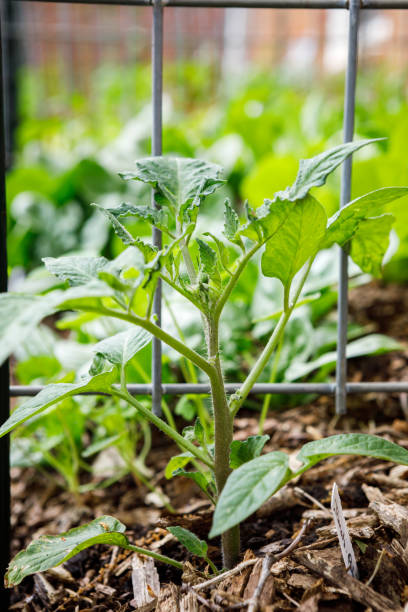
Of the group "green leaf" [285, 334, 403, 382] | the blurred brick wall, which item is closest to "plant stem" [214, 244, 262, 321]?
"green leaf" [285, 334, 403, 382]

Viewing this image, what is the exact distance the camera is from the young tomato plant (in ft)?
1.77

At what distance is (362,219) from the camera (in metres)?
0.70

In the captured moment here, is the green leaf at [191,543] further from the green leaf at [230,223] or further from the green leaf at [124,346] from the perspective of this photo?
the green leaf at [230,223]

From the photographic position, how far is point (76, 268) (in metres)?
0.61

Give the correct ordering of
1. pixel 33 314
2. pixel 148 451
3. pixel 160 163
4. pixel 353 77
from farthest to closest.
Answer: pixel 148 451 → pixel 353 77 → pixel 160 163 → pixel 33 314

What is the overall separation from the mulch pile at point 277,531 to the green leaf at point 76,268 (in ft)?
1.05

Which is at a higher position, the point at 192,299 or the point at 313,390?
the point at 192,299

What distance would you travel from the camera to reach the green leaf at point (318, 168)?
58cm

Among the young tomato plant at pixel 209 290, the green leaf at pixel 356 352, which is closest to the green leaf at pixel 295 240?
the young tomato plant at pixel 209 290

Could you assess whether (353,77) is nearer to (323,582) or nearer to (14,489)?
(323,582)

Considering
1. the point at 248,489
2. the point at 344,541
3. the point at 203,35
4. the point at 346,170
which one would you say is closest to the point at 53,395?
the point at 248,489

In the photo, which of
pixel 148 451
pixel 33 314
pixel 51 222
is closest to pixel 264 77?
pixel 51 222

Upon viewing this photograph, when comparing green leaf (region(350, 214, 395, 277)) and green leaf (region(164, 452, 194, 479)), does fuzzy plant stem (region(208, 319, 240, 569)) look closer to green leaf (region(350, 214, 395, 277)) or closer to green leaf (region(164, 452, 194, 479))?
green leaf (region(164, 452, 194, 479))

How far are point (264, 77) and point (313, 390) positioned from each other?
3438mm
